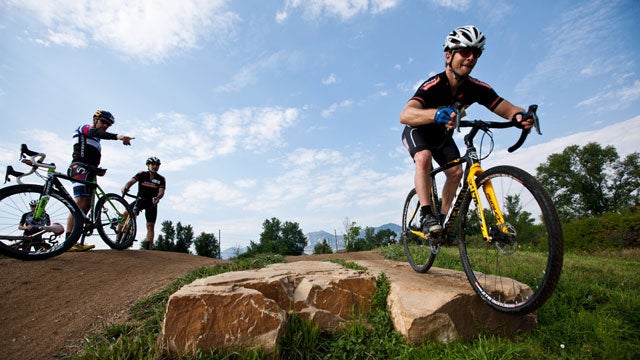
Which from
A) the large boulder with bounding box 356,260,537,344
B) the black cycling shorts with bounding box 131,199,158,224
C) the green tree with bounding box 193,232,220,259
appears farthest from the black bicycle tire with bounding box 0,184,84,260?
the green tree with bounding box 193,232,220,259

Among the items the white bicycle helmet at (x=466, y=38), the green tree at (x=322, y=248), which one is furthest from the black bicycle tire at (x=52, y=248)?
the green tree at (x=322, y=248)

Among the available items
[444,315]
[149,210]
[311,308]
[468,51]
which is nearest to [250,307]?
[311,308]

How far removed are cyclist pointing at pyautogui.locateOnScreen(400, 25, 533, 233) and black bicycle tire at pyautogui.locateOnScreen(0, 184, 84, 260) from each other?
523 cm

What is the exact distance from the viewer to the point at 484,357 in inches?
94.9

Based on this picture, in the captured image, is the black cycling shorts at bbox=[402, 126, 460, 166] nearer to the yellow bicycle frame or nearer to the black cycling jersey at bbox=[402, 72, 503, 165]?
the black cycling jersey at bbox=[402, 72, 503, 165]

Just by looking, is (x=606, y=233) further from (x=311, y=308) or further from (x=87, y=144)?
(x=87, y=144)

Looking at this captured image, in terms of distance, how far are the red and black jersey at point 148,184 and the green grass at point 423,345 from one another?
5.67 m

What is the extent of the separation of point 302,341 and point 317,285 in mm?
615

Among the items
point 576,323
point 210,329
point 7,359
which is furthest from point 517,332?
point 7,359

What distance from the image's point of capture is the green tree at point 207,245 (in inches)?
1742

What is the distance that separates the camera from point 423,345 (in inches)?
109

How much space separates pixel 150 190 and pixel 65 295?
5.13 meters

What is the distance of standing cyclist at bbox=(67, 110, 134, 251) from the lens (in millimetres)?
5945

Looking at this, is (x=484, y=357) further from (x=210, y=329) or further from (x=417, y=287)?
(x=210, y=329)
